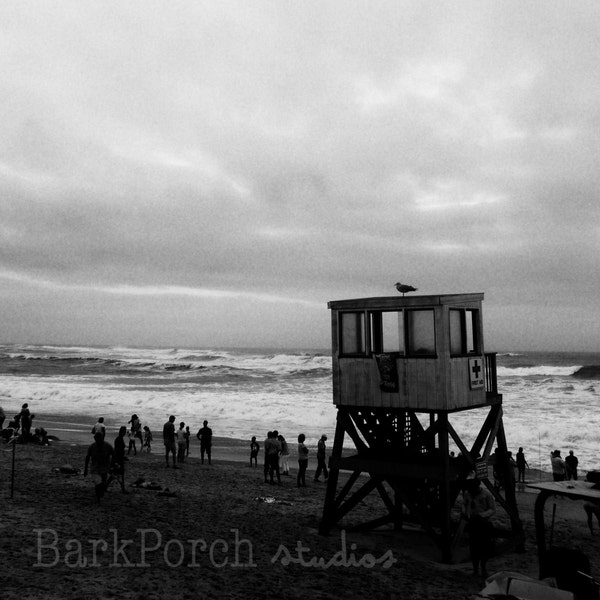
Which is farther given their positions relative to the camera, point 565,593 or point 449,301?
point 449,301

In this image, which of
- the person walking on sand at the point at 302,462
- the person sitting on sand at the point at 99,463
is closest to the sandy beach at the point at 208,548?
the person sitting on sand at the point at 99,463

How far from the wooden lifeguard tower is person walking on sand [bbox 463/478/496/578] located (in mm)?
880

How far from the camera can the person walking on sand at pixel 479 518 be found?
10133mm

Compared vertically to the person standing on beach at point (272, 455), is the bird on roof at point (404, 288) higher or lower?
higher

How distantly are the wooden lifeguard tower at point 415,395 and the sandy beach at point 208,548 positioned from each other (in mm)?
985

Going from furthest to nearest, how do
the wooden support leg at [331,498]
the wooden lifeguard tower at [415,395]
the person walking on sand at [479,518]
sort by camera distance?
1. the wooden support leg at [331,498]
2. the wooden lifeguard tower at [415,395]
3. the person walking on sand at [479,518]

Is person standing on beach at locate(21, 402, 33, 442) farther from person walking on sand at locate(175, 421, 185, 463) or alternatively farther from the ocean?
person walking on sand at locate(175, 421, 185, 463)

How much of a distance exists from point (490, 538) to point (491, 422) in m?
3.57

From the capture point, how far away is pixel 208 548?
34.9 feet

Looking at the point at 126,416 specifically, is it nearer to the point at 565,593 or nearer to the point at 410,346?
the point at 410,346

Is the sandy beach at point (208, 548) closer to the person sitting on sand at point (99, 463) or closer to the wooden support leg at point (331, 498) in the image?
the wooden support leg at point (331, 498)

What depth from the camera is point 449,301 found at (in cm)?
1181

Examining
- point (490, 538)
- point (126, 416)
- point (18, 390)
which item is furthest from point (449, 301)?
point (18, 390)

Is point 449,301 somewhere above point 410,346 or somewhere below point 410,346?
above
